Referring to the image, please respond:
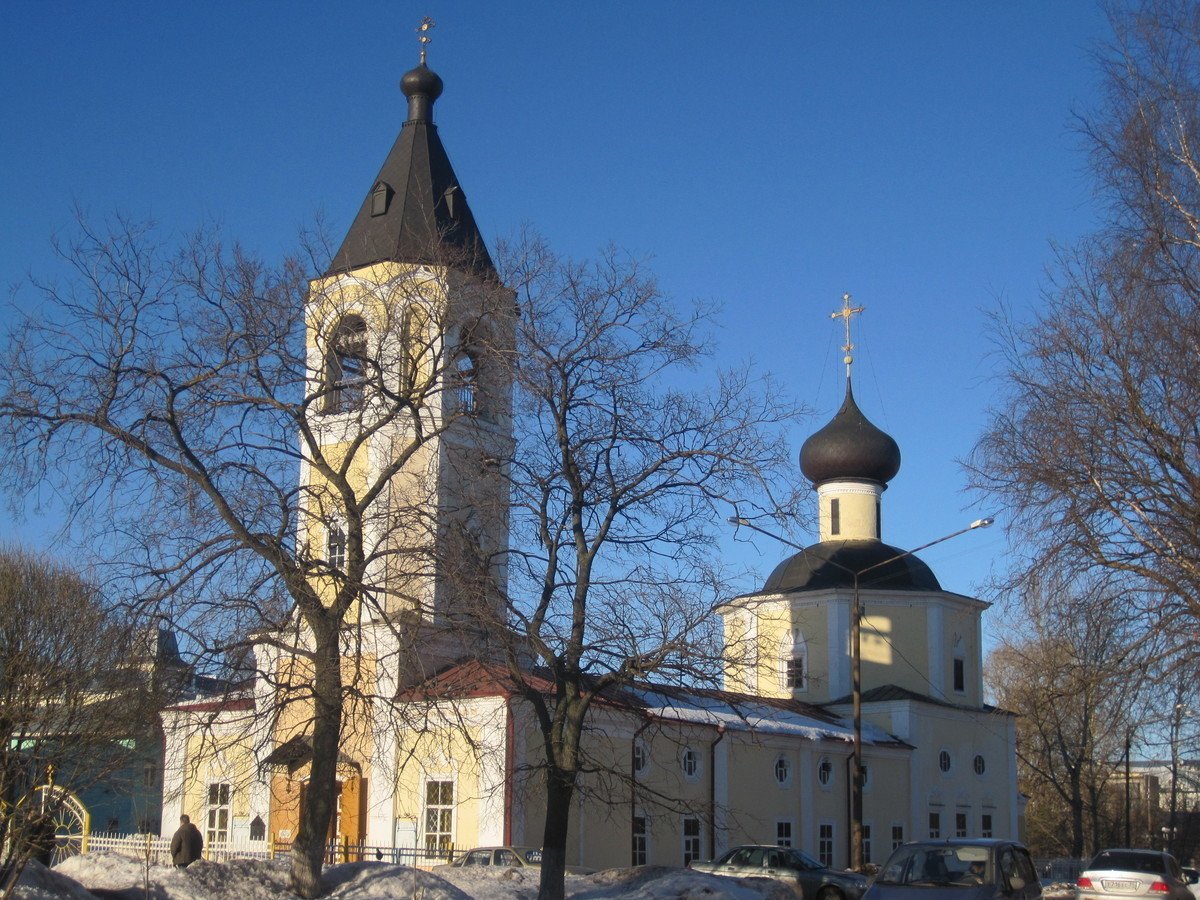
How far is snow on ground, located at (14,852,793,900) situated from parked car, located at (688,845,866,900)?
388 centimetres

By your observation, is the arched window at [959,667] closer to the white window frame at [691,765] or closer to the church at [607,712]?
the church at [607,712]

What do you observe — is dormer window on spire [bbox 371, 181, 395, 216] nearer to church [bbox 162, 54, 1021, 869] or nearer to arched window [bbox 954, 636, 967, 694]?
church [bbox 162, 54, 1021, 869]

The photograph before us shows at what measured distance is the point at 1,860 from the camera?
1392 centimetres

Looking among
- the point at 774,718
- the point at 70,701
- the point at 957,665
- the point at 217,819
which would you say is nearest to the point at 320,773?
the point at 70,701

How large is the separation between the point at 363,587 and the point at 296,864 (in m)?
3.69

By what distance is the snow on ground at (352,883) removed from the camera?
1591 cm

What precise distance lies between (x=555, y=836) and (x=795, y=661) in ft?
96.0

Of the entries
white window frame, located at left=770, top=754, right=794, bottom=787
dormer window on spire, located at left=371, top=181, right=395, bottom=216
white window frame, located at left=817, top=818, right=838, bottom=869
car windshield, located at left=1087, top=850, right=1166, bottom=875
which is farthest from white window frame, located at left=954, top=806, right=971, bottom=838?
dormer window on spire, located at left=371, top=181, right=395, bottom=216

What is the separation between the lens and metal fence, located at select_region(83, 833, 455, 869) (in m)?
23.1

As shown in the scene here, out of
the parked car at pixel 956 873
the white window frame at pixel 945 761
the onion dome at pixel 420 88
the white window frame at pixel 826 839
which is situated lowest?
the white window frame at pixel 826 839

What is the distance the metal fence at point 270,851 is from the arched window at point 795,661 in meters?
20.1

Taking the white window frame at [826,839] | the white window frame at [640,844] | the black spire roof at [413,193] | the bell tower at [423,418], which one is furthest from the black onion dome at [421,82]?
the white window frame at [826,839]

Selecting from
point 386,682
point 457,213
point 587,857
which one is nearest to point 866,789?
point 587,857

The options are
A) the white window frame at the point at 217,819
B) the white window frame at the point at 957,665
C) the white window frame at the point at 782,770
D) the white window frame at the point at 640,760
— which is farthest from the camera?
the white window frame at the point at 957,665
